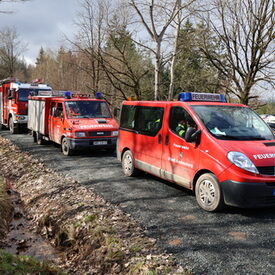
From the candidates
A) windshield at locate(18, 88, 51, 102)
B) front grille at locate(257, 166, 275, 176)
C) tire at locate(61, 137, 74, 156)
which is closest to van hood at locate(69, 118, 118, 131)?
tire at locate(61, 137, 74, 156)

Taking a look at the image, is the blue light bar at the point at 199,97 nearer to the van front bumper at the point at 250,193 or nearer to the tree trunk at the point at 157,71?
the van front bumper at the point at 250,193

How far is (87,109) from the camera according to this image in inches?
437

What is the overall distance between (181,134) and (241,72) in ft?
27.8

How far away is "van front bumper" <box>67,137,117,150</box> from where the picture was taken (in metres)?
10.2

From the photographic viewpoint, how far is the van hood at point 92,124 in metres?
10.3

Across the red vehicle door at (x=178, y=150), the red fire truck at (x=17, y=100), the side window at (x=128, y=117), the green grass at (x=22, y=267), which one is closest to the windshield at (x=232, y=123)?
the red vehicle door at (x=178, y=150)

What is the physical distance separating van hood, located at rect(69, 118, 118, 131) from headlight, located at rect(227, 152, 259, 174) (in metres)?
6.40

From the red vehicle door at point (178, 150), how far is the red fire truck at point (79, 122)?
15.0 ft

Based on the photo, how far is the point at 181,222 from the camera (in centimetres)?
484

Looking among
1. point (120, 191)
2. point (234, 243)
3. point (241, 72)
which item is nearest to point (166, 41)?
point (241, 72)

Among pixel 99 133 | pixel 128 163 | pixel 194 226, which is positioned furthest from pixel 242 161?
pixel 99 133

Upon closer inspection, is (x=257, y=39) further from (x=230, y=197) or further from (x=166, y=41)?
(x=230, y=197)

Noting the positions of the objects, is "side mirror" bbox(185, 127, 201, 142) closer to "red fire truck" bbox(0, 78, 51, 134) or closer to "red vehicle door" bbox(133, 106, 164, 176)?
"red vehicle door" bbox(133, 106, 164, 176)

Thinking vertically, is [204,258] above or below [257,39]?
below
